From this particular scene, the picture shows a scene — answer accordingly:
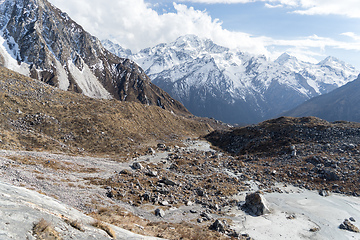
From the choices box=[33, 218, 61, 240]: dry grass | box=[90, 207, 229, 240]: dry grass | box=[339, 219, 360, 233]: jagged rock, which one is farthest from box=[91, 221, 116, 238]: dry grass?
box=[339, 219, 360, 233]: jagged rock

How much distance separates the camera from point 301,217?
30.2 m

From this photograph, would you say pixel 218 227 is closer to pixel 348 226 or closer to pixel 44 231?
pixel 44 231

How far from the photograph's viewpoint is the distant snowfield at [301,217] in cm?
2558

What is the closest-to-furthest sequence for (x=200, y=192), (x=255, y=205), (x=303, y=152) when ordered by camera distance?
(x=255, y=205), (x=200, y=192), (x=303, y=152)

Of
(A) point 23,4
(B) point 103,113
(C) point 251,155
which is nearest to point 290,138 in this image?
Result: (C) point 251,155

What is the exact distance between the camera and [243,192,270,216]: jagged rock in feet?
96.9

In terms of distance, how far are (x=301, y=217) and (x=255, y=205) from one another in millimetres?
7167

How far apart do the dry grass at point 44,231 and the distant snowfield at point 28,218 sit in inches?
8.1

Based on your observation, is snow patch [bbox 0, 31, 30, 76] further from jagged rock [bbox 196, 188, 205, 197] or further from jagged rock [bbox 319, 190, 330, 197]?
jagged rock [bbox 319, 190, 330, 197]

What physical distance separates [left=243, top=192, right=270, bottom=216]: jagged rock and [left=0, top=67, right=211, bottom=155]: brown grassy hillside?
3279 cm

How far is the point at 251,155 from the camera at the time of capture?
61188 mm

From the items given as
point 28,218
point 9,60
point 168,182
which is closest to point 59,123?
point 168,182

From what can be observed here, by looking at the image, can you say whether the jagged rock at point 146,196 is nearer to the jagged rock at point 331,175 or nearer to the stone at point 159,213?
the stone at point 159,213

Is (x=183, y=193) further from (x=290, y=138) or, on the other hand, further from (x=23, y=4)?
(x=23, y=4)
